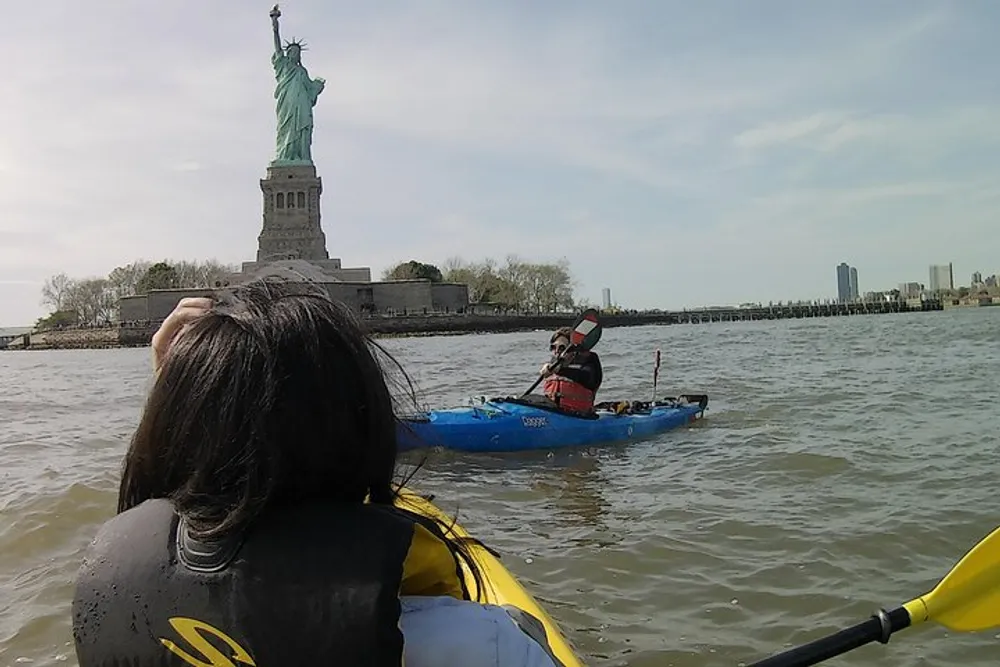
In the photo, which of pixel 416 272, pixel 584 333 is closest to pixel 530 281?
pixel 416 272

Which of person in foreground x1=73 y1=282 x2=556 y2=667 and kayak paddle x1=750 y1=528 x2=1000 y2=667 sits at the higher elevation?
Answer: person in foreground x1=73 y1=282 x2=556 y2=667

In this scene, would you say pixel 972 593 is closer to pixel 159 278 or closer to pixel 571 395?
pixel 571 395

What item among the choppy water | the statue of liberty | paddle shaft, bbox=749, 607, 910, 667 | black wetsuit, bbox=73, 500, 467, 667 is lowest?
the choppy water

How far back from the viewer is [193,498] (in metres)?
1.37

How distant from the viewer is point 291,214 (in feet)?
201

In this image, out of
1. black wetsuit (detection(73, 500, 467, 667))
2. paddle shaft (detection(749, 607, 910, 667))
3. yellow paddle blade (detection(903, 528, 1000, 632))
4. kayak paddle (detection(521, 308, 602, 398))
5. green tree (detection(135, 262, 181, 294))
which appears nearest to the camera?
black wetsuit (detection(73, 500, 467, 667))

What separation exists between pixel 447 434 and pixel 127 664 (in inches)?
324

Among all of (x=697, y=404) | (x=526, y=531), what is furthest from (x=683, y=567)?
(x=697, y=404)

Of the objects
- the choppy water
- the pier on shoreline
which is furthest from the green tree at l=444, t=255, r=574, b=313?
the choppy water

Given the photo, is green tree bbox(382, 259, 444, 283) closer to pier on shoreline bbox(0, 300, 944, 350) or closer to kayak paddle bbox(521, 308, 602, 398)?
pier on shoreline bbox(0, 300, 944, 350)

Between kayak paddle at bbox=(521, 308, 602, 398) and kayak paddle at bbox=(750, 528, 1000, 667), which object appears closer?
kayak paddle at bbox=(750, 528, 1000, 667)

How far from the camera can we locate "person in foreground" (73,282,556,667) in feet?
4.27

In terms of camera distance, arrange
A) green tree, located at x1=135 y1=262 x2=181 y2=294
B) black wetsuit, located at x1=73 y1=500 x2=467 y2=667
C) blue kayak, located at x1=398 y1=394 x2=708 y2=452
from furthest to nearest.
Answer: green tree, located at x1=135 y1=262 x2=181 y2=294 → blue kayak, located at x1=398 y1=394 x2=708 y2=452 → black wetsuit, located at x1=73 y1=500 x2=467 y2=667

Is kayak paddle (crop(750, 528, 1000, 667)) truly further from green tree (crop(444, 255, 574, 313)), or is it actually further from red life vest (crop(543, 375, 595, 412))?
green tree (crop(444, 255, 574, 313))
